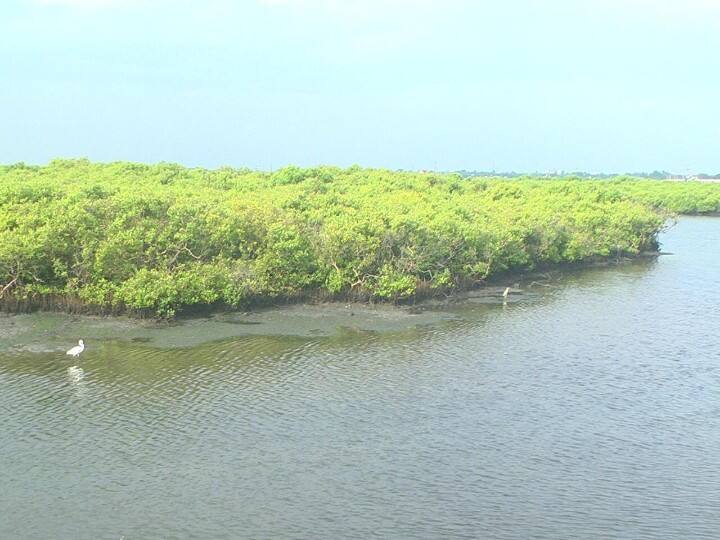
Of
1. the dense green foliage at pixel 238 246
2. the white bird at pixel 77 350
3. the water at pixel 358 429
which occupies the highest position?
the dense green foliage at pixel 238 246

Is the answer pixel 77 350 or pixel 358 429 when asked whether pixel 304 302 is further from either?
pixel 358 429

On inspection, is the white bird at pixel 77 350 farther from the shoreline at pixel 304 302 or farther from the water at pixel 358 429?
the shoreline at pixel 304 302

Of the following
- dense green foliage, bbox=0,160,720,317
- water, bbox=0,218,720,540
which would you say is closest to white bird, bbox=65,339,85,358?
water, bbox=0,218,720,540

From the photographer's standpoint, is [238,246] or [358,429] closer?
[358,429]

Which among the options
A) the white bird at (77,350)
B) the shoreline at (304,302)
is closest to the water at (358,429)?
the white bird at (77,350)

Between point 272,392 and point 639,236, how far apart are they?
39.3 meters

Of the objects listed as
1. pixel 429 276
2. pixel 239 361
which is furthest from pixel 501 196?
pixel 239 361

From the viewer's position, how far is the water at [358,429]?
14.0 meters

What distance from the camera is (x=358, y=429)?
18016 mm

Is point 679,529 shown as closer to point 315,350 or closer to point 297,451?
point 297,451

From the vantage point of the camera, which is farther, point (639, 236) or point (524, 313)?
point (639, 236)

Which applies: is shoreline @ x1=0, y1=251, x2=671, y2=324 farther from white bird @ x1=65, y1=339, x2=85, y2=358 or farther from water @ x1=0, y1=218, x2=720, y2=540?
white bird @ x1=65, y1=339, x2=85, y2=358

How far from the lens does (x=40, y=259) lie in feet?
89.9

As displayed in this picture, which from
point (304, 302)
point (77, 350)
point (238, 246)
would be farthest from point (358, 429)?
point (238, 246)
